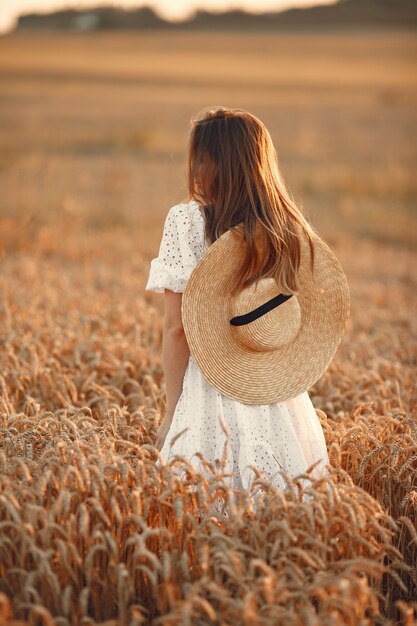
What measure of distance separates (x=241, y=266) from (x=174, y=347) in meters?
0.45

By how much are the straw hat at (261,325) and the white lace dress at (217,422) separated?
0.32ft

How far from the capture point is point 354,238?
43.1 feet

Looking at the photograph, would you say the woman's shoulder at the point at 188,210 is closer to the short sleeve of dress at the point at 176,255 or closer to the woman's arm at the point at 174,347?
the short sleeve of dress at the point at 176,255

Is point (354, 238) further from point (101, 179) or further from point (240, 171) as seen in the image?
point (240, 171)

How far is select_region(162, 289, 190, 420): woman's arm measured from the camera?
11.2 ft

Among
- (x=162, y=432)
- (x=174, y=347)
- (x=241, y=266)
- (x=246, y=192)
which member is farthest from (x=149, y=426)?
(x=246, y=192)

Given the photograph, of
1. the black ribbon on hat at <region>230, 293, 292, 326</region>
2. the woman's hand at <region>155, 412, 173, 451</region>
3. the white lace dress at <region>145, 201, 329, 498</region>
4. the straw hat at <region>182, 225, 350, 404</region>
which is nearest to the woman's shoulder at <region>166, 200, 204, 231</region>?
the white lace dress at <region>145, 201, 329, 498</region>

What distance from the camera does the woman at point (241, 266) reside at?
329cm

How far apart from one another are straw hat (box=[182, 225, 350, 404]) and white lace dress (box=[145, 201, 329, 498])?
10 cm

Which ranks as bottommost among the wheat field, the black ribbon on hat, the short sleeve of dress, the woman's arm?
the wheat field

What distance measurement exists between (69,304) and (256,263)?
3362 mm

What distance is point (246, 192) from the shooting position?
10.9 feet

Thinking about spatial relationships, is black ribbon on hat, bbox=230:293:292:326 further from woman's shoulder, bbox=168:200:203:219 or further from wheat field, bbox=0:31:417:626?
wheat field, bbox=0:31:417:626

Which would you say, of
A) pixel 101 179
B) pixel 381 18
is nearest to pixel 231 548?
pixel 101 179
